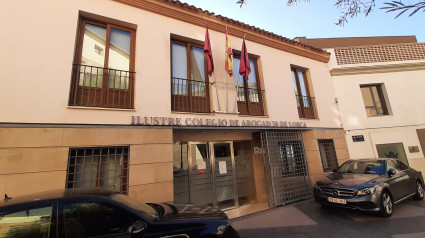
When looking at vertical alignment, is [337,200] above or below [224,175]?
below

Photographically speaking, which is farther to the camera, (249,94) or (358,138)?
(358,138)

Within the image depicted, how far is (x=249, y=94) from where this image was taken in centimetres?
721

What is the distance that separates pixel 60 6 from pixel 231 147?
6527 mm

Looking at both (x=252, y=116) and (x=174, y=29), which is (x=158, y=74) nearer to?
(x=174, y=29)

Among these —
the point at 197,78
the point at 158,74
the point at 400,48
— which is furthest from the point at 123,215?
the point at 400,48

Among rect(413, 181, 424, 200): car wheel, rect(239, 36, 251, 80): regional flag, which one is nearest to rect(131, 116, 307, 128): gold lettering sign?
rect(239, 36, 251, 80): regional flag

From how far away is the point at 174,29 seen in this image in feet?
19.7

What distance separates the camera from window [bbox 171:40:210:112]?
587 cm

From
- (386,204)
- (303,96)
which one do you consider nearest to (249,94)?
(303,96)

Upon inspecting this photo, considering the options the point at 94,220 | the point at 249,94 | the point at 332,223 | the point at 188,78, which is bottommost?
the point at 332,223

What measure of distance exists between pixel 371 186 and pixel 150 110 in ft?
Result: 20.0

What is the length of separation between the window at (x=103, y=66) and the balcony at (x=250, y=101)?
376 centimetres

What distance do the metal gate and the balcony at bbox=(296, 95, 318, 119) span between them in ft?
3.81

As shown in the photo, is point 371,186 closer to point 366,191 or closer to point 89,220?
point 366,191
